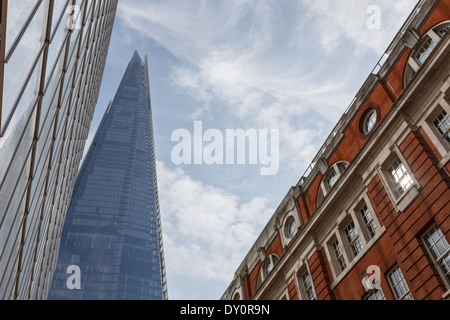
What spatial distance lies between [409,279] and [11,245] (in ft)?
51.4

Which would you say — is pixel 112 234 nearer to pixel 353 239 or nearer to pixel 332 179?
pixel 332 179

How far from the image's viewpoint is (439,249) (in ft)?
55.8

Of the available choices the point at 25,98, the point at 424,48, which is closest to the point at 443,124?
the point at 424,48

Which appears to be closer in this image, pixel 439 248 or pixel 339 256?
pixel 439 248

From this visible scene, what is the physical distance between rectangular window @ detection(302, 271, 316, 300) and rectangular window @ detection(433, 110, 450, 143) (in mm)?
11906

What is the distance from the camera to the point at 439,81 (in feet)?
61.5

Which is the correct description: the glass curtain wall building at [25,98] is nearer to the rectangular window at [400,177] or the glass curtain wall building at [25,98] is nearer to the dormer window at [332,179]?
the rectangular window at [400,177]

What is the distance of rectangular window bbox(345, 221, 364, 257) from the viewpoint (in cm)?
2238

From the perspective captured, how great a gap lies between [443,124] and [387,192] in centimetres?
422

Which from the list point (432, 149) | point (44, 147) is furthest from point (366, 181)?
point (44, 147)

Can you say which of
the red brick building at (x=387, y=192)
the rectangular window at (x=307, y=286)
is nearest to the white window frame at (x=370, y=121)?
the red brick building at (x=387, y=192)

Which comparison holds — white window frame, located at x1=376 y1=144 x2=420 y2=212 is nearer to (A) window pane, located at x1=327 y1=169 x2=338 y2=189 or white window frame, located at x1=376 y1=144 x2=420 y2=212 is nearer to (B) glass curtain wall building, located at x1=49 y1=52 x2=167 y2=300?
(A) window pane, located at x1=327 y1=169 x2=338 y2=189

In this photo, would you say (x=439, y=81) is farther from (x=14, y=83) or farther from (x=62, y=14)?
(x=14, y=83)
